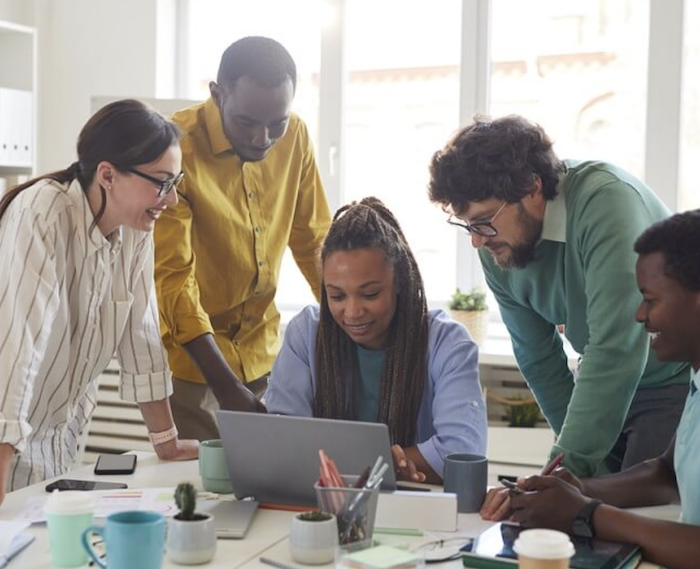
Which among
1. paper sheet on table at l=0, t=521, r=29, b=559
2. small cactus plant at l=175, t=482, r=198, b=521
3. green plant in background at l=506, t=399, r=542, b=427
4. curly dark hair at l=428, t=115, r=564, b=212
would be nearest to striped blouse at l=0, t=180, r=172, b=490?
paper sheet on table at l=0, t=521, r=29, b=559

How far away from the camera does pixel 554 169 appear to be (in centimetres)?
200

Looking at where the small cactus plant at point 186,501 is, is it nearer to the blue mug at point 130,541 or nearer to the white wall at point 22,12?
the blue mug at point 130,541

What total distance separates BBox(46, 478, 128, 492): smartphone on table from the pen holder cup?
517mm

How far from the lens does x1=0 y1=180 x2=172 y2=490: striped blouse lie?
5.81ft

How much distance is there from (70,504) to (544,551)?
26.3 inches

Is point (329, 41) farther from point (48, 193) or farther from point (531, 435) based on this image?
point (48, 193)

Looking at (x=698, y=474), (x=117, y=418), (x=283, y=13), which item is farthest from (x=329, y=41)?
(x=698, y=474)

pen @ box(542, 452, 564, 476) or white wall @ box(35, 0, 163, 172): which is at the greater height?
white wall @ box(35, 0, 163, 172)

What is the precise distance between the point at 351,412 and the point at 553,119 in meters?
2.30

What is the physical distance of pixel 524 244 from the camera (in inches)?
78.8

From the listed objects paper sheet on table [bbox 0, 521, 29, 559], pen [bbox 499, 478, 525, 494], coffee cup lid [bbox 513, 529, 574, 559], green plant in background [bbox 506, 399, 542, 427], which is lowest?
green plant in background [bbox 506, 399, 542, 427]

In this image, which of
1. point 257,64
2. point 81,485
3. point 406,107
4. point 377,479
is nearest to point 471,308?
point 406,107

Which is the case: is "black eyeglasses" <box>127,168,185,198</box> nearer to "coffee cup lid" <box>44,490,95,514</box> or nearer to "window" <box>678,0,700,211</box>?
"coffee cup lid" <box>44,490,95,514</box>

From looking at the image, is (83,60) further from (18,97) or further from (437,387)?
(437,387)
